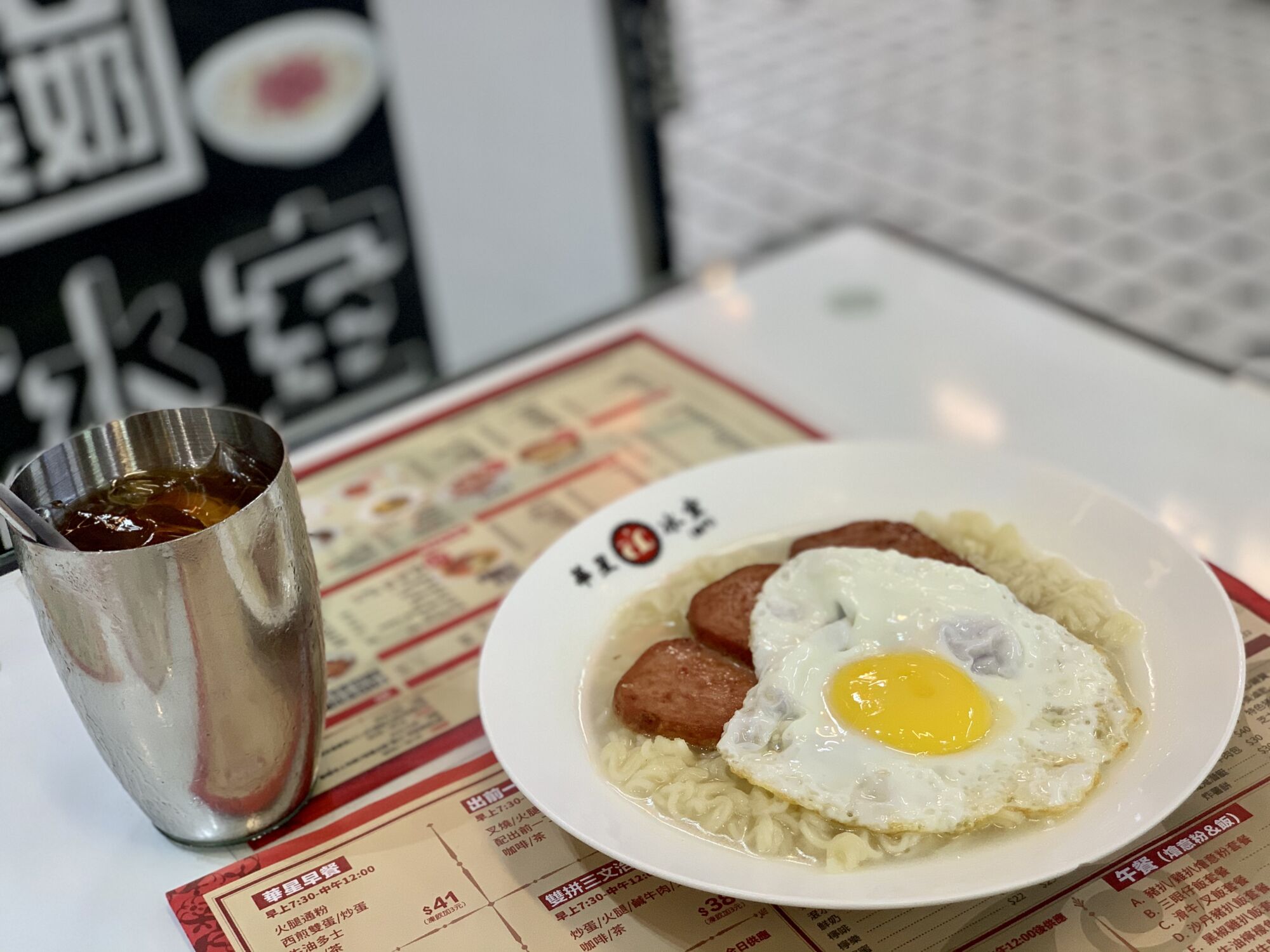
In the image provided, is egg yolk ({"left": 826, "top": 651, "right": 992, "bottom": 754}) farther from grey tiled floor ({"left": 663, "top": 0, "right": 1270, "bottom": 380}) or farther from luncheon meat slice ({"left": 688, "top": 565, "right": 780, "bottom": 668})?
grey tiled floor ({"left": 663, "top": 0, "right": 1270, "bottom": 380})

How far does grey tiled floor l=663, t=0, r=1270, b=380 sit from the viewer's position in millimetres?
4371

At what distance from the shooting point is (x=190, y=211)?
3.08 meters

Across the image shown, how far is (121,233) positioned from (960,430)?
6.94 feet

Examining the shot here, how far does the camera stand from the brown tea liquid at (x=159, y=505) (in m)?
1.09

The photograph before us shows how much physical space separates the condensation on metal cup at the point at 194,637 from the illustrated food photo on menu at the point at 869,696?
0.92 ft

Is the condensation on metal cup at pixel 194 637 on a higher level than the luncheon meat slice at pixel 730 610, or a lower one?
higher

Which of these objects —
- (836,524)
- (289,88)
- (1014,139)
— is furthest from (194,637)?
(1014,139)

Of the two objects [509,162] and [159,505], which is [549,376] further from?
[509,162]

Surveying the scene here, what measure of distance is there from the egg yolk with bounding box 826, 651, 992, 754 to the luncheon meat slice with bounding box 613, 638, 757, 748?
0.09 metres

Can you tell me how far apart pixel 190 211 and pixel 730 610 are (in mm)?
2254

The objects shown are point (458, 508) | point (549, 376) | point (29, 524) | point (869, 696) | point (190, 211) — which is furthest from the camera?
point (190, 211)

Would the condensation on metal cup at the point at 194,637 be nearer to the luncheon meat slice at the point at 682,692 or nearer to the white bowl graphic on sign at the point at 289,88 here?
the luncheon meat slice at the point at 682,692

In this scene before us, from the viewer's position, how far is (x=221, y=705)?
3.63 ft

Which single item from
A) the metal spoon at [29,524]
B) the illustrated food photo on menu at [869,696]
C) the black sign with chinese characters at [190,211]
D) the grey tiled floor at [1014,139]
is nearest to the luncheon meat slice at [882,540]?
the illustrated food photo on menu at [869,696]
